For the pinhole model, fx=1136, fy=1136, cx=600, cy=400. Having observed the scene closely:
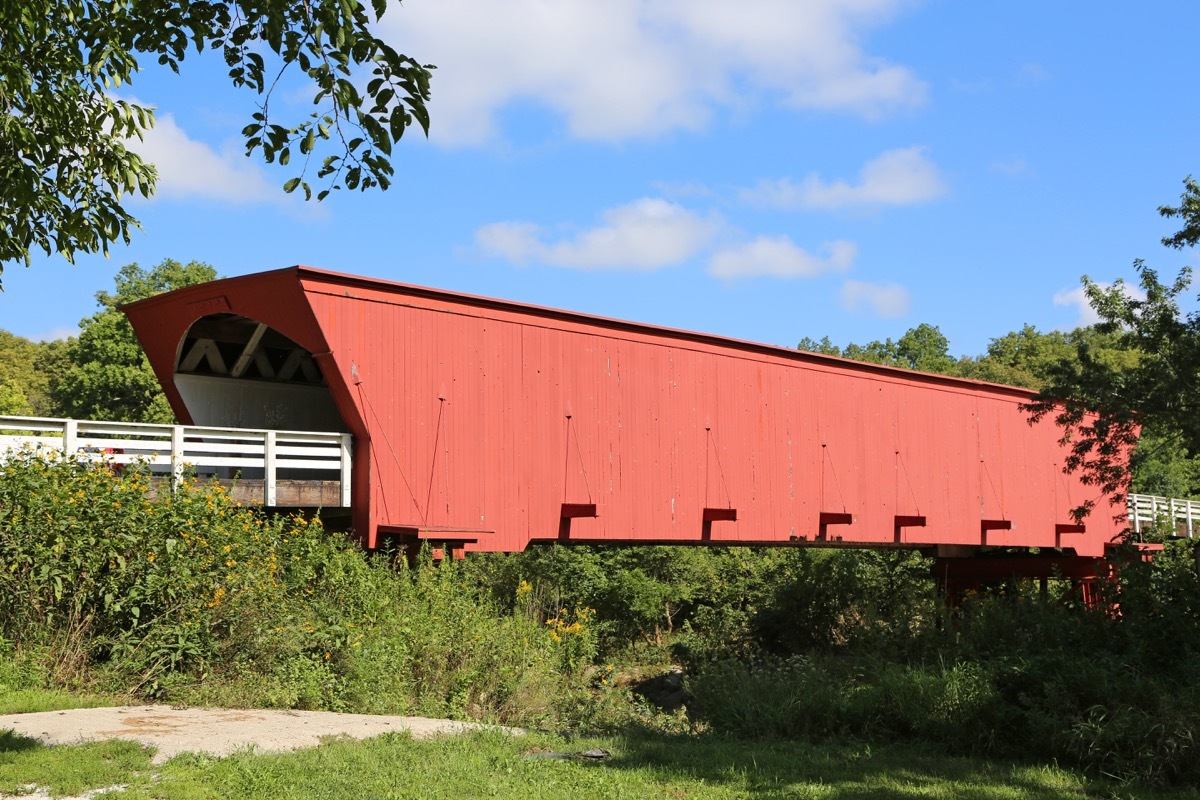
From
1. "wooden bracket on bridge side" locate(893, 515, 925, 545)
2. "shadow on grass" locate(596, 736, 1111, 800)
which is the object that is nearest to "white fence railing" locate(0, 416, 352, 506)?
"shadow on grass" locate(596, 736, 1111, 800)

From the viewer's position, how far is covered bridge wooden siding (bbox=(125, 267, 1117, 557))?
14.5 metres

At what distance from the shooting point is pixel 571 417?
16391mm

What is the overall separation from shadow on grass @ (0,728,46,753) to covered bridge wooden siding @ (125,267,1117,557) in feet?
20.9

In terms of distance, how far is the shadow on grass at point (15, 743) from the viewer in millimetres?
7658

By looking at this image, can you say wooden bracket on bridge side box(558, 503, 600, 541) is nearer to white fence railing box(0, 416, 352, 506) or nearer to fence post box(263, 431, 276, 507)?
white fence railing box(0, 416, 352, 506)

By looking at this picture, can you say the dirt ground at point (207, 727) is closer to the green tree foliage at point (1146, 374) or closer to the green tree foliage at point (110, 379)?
the green tree foliage at point (1146, 374)

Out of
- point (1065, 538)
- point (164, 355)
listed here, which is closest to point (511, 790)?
point (164, 355)

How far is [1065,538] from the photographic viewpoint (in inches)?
941

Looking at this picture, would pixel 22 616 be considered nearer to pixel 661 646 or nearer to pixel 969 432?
pixel 969 432

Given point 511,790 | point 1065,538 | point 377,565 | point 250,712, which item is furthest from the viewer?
point 1065,538

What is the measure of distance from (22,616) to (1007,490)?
60.3 ft

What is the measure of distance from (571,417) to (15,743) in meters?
9.56

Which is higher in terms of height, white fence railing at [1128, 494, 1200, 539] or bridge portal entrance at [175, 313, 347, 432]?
bridge portal entrance at [175, 313, 347, 432]

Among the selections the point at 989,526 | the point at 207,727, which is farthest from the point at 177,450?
the point at 989,526
